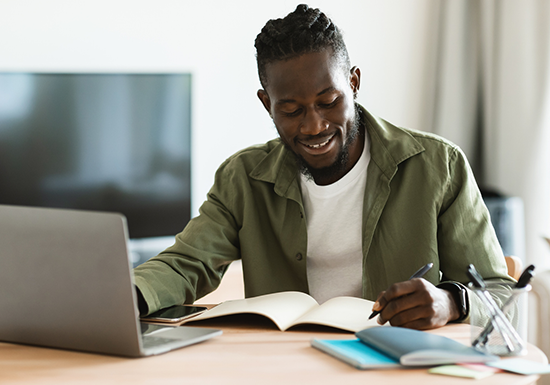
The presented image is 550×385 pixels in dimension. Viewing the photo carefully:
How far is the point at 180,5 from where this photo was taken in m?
2.70

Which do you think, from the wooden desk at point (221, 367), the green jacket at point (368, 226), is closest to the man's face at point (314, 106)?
the green jacket at point (368, 226)

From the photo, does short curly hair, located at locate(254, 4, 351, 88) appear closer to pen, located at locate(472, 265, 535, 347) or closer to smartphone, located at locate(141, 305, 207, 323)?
smartphone, located at locate(141, 305, 207, 323)

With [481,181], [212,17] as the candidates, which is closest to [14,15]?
[212,17]

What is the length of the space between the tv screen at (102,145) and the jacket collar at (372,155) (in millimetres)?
996

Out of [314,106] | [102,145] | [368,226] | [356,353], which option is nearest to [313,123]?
[314,106]

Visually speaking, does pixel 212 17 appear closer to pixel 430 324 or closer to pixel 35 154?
pixel 35 154

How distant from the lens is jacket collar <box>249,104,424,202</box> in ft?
4.67

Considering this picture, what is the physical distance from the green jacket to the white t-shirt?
4cm

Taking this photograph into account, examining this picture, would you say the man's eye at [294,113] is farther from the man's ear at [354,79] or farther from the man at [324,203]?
the man's ear at [354,79]

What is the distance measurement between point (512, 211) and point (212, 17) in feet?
5.44

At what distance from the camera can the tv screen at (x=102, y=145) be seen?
221cm

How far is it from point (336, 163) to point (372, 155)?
89 millimetres

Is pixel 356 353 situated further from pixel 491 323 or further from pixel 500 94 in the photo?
pixel 500 94

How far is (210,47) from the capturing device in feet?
9.10
